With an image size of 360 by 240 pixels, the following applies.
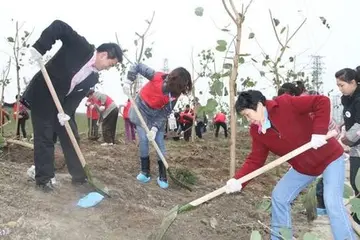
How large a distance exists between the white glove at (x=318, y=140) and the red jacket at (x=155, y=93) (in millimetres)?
2274

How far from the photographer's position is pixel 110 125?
10.2 m

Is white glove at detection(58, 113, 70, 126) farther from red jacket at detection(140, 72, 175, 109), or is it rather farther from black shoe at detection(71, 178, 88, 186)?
red jacket at detection(140, 72, 175, 109)

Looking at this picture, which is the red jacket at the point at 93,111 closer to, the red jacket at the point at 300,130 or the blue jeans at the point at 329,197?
the blue jeans at the point at 329,197

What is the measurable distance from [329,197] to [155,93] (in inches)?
97.9

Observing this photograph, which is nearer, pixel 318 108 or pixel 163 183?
pixel 318 108

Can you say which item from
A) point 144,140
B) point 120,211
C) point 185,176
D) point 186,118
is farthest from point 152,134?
point 186,118

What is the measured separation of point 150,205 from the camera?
465 cm

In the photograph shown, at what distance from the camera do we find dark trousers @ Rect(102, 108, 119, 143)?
10109 mm

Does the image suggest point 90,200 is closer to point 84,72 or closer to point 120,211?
point 120,211

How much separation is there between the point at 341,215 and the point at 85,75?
249cm

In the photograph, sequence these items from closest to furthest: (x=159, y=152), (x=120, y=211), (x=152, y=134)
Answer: (x=120, y=211) → (x=152, y=134) → (x=159, y=152)

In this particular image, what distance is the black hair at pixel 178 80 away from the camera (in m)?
4.89

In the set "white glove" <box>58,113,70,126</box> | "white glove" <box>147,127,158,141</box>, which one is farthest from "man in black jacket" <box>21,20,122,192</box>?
"white glove" <box>147,127,158,141</box>

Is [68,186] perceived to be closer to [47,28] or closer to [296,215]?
[47,28]
